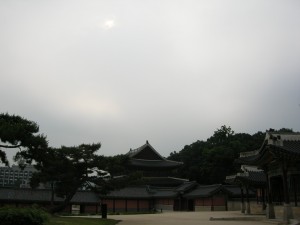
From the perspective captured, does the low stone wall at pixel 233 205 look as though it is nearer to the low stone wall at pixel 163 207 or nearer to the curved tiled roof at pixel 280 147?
the low stone wall at pixel 163 207

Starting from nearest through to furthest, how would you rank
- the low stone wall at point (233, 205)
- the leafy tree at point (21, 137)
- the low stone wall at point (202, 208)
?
the leafy tree at point (21, 137) < the low stone wall at point (233, 205) < the low stone wall at point (202, 208)

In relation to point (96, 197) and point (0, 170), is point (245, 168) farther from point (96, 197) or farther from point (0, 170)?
point (0, 170)

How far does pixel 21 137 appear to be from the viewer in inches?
922

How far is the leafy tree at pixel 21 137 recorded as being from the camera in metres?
22.6

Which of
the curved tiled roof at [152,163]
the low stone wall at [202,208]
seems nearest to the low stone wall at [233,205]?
the low stone wall at [202,208]

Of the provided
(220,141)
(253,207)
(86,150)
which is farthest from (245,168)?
(220,141)

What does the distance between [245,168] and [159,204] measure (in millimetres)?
27483

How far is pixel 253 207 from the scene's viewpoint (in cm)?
4072

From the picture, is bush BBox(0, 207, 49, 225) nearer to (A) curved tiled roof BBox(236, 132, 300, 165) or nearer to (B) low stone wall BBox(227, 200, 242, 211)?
(A) curved tiled roof BBox(236, 132, 300, 165)

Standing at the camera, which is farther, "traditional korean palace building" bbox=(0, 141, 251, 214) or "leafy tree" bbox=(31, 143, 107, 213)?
"traditional korean palace building" bbox=(0, 141, 251, 214)

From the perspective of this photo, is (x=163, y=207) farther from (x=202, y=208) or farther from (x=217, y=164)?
(x=217, y=164)

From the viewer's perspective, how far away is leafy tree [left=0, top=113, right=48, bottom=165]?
2261 centimetres

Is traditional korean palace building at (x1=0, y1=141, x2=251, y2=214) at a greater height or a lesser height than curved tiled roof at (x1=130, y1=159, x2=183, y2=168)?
lesser

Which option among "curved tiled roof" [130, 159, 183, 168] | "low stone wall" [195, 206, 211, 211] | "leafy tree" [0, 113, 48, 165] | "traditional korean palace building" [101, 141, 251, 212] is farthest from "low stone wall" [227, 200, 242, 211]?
"leafy tree" [0, 113, 48, 165]
